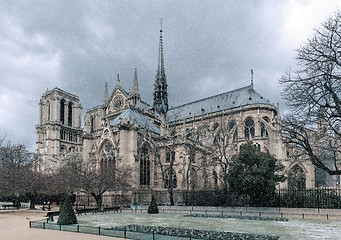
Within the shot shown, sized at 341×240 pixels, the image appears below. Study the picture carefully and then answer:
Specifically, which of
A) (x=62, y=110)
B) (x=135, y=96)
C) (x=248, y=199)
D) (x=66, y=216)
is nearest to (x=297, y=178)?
(x=248, y=199)

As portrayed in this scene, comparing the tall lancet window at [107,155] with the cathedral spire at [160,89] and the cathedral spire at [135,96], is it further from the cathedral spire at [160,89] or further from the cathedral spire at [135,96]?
the cathedral spire at [160,89]

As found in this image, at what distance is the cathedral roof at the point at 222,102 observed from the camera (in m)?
50.0

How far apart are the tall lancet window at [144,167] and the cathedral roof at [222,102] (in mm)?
11583

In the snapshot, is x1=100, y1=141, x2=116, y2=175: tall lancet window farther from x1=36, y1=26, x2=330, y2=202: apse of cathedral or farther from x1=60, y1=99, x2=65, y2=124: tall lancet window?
x1=60, y1=99, x2=65, y2=124: tall lancet window

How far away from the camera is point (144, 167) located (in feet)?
118

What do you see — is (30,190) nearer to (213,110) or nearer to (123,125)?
(123,125)

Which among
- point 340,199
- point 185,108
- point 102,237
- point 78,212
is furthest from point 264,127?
point 102,237

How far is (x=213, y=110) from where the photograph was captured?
179ft

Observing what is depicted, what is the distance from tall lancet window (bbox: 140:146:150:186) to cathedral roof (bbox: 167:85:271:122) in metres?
11.6

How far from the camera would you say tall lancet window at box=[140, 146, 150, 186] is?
117 ft

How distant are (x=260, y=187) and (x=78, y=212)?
14888mm

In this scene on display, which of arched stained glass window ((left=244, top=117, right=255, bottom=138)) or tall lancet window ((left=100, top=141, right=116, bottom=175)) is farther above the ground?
arched stained glass window ((left=244, top=117, right=255, bottom=138))

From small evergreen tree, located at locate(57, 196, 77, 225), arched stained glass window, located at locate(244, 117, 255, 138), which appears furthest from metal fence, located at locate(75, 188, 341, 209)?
arched stained glass window, located at locate(244, 117, 255, 138)

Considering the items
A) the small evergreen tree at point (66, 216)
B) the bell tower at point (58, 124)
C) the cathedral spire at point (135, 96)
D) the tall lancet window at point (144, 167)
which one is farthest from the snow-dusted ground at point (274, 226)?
the bell tower at point (58, 124)
